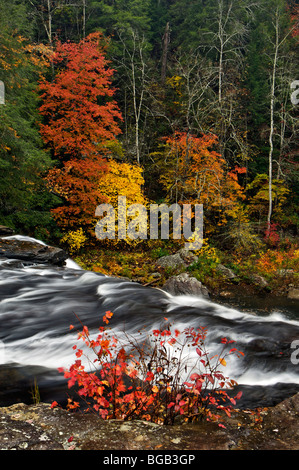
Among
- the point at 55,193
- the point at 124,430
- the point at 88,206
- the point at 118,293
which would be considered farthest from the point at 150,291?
the point at 55,193

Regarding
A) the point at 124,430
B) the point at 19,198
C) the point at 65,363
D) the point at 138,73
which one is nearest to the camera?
the point at 124,430

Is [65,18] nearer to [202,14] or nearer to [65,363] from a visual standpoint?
[202,14]

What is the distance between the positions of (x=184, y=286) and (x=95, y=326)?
543cm

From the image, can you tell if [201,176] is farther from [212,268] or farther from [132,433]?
[132,433]

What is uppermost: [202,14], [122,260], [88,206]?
[202,14]

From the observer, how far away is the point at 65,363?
3955 mm

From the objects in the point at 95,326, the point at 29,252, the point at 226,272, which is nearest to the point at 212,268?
the point at 226,272

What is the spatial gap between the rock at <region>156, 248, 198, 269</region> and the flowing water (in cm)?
451

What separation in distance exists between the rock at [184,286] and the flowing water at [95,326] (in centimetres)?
311

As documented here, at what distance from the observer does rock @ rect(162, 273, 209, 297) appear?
9.96m

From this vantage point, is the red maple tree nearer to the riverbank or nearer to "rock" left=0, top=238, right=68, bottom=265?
the riverbank

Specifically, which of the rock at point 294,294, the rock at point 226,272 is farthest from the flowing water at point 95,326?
the rock at point 226,272

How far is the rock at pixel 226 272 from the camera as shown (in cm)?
1179
